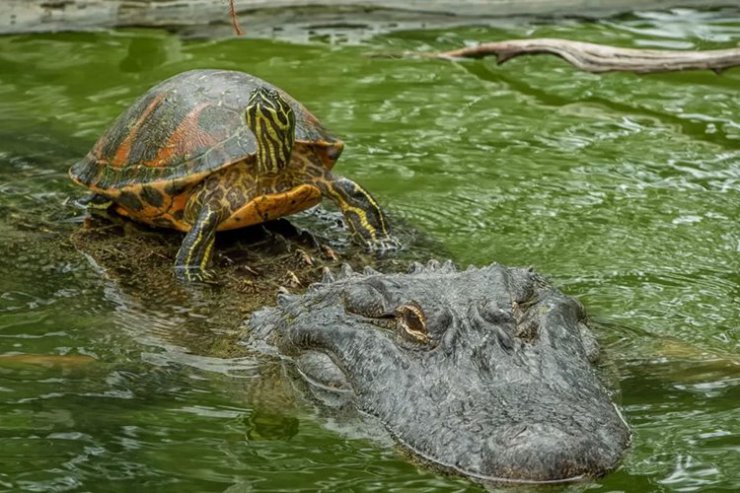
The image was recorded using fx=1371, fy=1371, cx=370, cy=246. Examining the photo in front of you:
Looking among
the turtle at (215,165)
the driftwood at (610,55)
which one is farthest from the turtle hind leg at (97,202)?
the driftwood at (610,55)

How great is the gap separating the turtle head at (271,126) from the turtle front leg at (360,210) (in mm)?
396

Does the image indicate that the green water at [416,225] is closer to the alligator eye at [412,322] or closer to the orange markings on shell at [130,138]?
the alligator eye at [412,322]

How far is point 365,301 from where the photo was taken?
5.87m

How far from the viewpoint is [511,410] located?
5012 mm

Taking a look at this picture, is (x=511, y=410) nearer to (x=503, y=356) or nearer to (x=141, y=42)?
(x=503, y=356)

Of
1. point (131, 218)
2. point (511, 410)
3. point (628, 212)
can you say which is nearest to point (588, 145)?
point (628, 212)

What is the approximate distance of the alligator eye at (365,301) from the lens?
5809mm

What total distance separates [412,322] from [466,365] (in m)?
0.39

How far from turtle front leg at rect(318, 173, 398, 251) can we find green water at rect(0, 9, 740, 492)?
54cm

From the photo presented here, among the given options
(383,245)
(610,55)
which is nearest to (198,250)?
(383,245)

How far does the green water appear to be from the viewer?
5316mm

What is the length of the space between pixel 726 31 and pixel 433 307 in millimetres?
8579

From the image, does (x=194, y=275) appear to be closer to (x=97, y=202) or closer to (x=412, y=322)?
(x=97, y=202)

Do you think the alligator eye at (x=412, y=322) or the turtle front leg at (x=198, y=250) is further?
the turtle front leg at (x=198, y=250)
